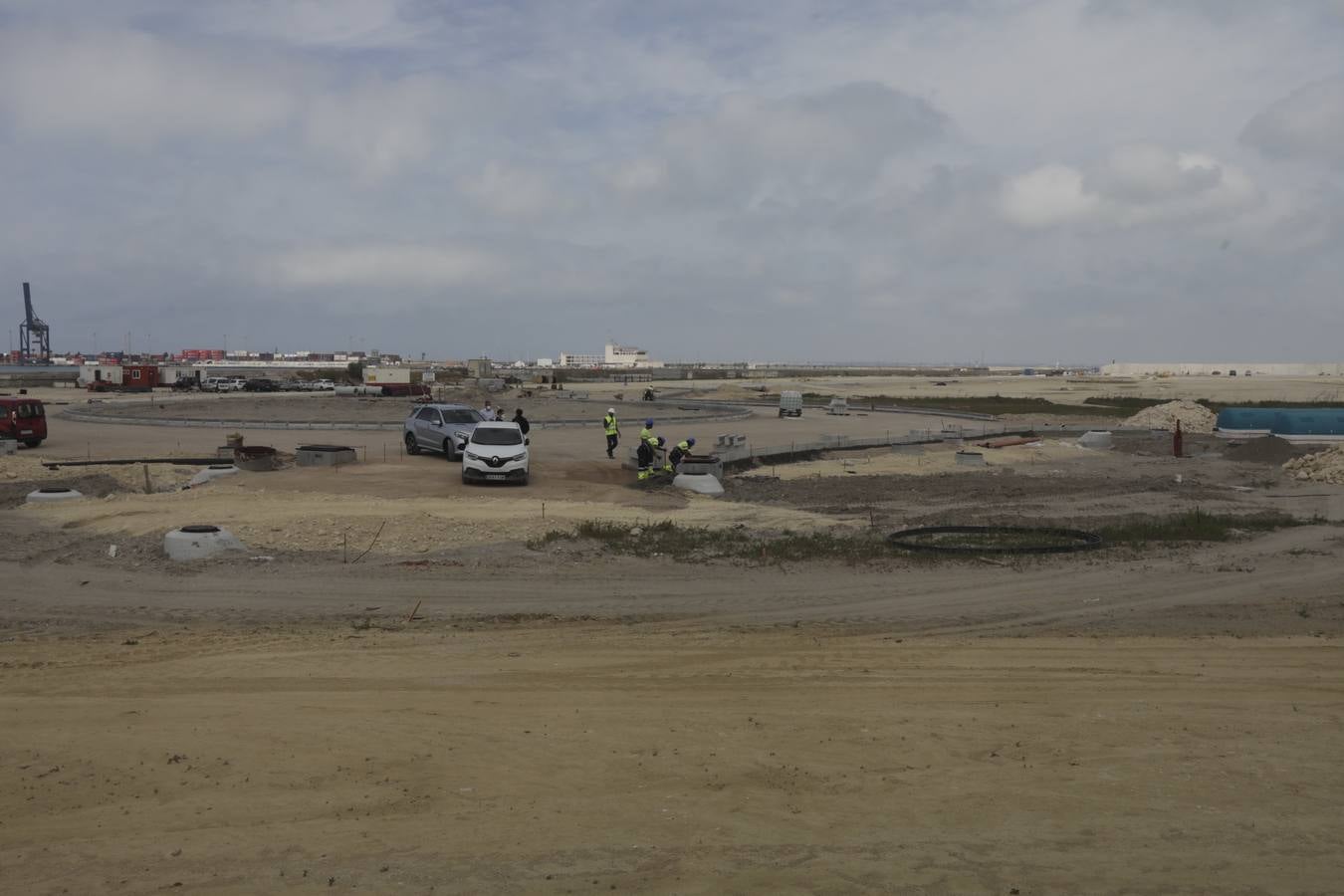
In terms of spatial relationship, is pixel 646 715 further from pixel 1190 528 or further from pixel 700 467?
pixel 700 467

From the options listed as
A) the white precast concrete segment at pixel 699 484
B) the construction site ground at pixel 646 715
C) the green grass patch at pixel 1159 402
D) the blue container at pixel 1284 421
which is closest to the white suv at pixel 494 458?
the white precast concrete segment at pixel 699 484

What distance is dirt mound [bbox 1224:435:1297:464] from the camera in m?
32.8

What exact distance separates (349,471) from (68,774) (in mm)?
18103

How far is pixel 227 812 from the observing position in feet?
21.7

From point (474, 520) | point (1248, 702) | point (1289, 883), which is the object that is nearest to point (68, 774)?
point (1289, 883)

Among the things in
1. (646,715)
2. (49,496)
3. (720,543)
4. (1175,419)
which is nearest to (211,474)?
(49,496)

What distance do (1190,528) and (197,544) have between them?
55.1 feet

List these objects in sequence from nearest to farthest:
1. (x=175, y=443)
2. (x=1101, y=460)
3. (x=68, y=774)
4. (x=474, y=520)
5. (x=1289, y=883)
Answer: (x=1289, y=883) → (x=68, y=774) → (x=474, y=520) → (x=1101, y=460) → (x=175, y=443)

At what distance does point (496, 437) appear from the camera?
24656 mm

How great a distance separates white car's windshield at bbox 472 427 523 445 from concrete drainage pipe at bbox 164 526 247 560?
30.1 ft

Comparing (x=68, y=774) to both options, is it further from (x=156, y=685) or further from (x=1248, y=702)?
(x=1248, y=702)

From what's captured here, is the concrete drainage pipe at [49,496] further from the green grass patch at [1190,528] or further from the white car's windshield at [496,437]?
the green grass patch at [1190,528]

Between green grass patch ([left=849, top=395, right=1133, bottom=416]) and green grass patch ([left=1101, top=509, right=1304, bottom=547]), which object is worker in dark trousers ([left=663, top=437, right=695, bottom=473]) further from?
green grass patch ([left=849, top=395, right=1133, bottom=416])

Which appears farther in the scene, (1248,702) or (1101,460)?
(1101,460)
